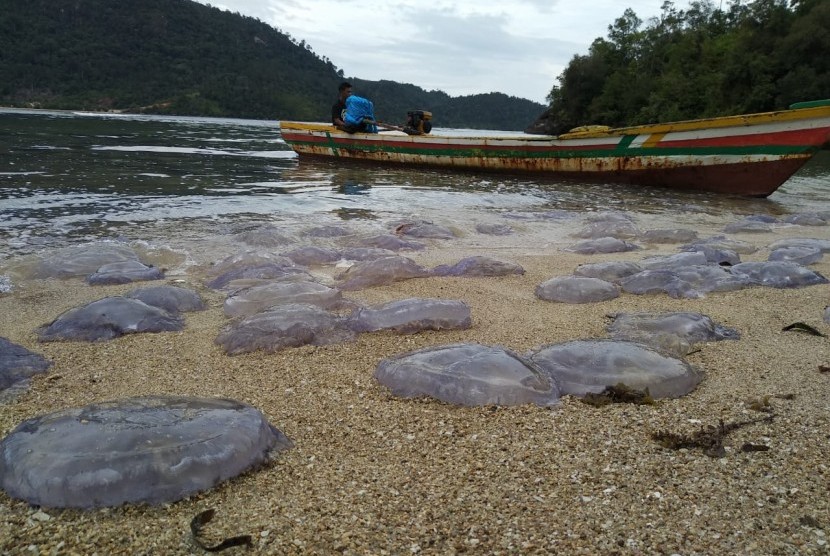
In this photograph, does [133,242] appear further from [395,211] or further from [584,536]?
[584,536]

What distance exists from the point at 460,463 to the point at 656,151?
9.53 meters

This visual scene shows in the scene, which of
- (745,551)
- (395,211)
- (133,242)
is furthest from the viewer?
(395,211)

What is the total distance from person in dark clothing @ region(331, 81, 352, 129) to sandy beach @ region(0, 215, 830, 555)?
11409 millimetres

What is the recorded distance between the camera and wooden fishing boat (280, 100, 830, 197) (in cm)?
835

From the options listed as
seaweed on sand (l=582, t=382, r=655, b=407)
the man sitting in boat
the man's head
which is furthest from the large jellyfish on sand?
the man's head

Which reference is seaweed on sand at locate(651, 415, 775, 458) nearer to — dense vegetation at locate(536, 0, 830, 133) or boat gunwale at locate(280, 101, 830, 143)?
boat gunwale at locate(280, 101, 830, 143)

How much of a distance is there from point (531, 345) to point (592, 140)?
876cm

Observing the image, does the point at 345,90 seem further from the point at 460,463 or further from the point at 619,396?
the point at 460,463

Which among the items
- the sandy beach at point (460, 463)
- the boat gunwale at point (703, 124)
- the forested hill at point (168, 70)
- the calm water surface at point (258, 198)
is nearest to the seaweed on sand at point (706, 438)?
the sandy beach at point (460, 463)

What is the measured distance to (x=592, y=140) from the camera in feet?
33.9

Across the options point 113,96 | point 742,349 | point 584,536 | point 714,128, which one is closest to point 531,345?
point 742,349

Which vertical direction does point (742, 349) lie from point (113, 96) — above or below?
below

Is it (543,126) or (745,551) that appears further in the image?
(543,126)

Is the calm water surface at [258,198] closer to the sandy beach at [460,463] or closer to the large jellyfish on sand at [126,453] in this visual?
the sandy beach at [460,463]
